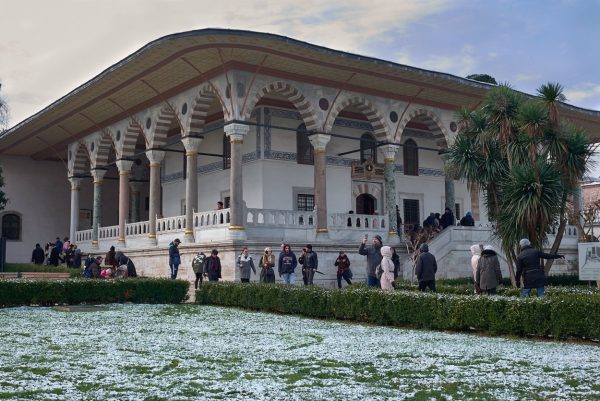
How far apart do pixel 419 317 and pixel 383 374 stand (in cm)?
368

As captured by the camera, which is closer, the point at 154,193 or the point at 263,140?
the point at 263,140

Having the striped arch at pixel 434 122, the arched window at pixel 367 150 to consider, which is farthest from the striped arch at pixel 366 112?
the arched window at pixel 367 150

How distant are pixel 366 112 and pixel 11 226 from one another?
1595 cm

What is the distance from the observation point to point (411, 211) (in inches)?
907

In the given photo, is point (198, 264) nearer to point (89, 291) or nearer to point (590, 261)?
point (89, 291)

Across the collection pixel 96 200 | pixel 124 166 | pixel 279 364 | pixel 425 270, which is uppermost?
pixel 124 166

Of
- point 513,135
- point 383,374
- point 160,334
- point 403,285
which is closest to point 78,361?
point 160,334

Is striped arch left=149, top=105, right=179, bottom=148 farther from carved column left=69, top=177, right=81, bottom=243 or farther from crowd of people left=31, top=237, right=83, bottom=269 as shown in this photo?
carved column left=69, top=177, right=81, bottom=243

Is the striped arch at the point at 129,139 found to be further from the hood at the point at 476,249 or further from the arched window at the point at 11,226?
the hood at the point at 476,249

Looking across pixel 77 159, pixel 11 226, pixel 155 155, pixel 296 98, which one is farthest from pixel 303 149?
pixel 11 226

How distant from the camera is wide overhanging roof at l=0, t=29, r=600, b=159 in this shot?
15741 mm

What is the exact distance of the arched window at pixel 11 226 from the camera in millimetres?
27641

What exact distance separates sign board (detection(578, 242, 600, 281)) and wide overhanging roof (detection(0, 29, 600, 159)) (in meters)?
7.08

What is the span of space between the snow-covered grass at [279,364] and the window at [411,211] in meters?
13.6
